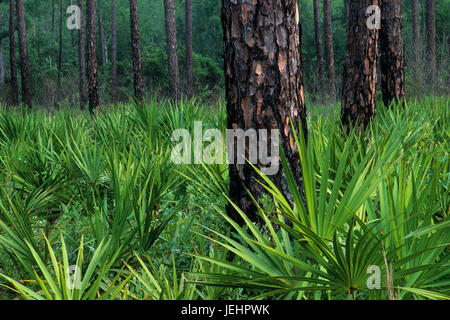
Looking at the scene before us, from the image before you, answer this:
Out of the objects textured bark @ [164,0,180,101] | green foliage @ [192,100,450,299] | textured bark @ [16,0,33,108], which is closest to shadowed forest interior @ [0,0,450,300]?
green foliage @ [192,100,450,299]

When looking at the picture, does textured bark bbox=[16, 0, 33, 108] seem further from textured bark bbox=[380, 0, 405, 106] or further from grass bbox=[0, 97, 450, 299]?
grass bbox=[0, 97, 450, 299]

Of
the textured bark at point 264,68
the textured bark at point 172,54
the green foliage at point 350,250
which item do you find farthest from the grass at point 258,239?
the textured bark at point 172,54

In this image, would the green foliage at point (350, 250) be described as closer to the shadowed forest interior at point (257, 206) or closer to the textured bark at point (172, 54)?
the shadowed forest interior at point (257, 206)

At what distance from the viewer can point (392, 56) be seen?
21.7 ft

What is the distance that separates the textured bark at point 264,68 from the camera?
2.58m

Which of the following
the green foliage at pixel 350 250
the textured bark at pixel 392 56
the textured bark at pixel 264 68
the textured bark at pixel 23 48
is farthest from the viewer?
the textured bark at pixel 23 48

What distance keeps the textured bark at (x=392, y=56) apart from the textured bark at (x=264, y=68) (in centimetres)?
434

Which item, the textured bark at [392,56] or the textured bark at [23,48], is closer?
the textured bark at [392,56]

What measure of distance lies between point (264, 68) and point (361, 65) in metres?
3.18

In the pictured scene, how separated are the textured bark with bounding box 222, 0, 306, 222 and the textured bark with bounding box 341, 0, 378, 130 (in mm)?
2874

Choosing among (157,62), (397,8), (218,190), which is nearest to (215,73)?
(157,62)

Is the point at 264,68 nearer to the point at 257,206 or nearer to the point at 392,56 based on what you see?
the point at 257,206
